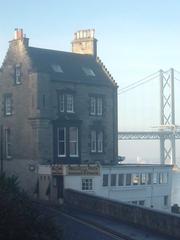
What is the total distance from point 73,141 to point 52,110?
3.98 meters

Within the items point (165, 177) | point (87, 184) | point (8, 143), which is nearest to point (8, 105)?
point (8, 143)

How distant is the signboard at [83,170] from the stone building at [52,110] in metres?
4.99

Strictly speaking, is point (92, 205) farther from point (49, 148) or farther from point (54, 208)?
point (49, 148)

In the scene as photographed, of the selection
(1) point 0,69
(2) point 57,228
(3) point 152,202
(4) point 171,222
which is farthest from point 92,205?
(1) point 0,69

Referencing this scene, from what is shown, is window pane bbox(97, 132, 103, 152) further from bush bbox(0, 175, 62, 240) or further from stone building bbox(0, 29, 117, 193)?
bush bbox(0, 175, 62, 240)

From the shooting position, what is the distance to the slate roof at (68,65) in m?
53.4

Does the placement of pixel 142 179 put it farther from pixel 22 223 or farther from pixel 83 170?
pixel 22 223

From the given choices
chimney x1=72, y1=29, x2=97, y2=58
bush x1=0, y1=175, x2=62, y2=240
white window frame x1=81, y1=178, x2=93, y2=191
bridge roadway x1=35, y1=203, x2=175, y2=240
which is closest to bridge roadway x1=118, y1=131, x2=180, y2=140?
chimney x1=72, y1=29, x2=97, y2=58

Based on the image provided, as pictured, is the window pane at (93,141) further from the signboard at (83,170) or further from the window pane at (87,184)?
the window pane at (87,184)

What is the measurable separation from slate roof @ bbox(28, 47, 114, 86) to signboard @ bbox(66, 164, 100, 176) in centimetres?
1019

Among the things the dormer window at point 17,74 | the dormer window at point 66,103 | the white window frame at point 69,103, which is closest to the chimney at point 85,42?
the white window frame at point 69,103

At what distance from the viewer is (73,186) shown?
154 ft

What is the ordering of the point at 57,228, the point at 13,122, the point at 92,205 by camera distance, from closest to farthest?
the point at 57,228, the point at 92,205, the point at 13,122

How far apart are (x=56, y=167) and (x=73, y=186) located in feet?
7.60
